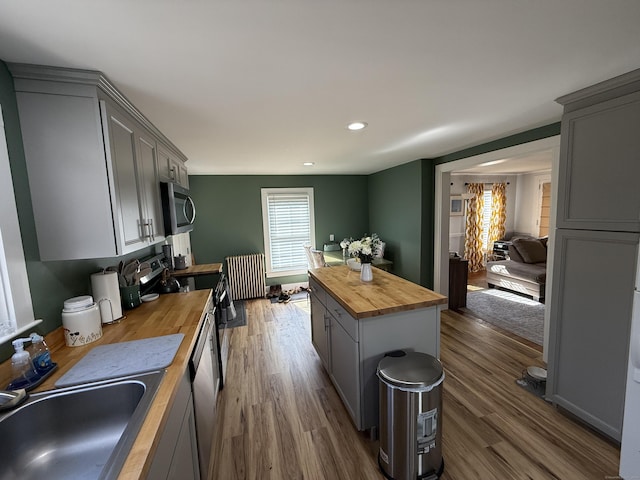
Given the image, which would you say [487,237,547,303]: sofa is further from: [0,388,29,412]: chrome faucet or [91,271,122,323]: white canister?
[0,388,29,412]: chrome faucet

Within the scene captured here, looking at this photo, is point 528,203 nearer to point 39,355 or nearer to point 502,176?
point 502,176

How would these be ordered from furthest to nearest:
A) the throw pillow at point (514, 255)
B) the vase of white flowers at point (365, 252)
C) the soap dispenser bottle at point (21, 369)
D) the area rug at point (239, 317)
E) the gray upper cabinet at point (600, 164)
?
1. the throw pillow at point (514, 255)
2. the area rug at point (239, 317)
3. the vase of white flowers at point (365, 252)
4. the gray upper cabinet at point (600, 164)
5. the soap dispenser bottle at point (21, 369)

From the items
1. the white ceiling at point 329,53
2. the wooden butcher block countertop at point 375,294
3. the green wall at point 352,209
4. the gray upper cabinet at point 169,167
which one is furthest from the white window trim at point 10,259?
the wooden butcher block countertop at point 375,294

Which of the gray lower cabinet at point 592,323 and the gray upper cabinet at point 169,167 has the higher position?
the gray upper cabinet at point 169,167

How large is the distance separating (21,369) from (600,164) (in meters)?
3.11

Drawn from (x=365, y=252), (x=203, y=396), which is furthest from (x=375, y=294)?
(x=203, y=396)

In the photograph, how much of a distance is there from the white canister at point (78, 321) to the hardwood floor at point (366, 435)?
110 cm

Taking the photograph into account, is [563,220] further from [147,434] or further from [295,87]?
[147,434]

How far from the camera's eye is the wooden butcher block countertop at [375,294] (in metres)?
1.74

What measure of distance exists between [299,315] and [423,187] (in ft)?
8.56

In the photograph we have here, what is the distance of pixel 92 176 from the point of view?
132cm

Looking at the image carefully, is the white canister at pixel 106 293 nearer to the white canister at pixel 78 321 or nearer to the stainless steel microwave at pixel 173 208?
the white canister at pixel 78 321

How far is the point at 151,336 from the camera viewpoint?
4.93 feet

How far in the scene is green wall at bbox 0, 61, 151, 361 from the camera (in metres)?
1.19
